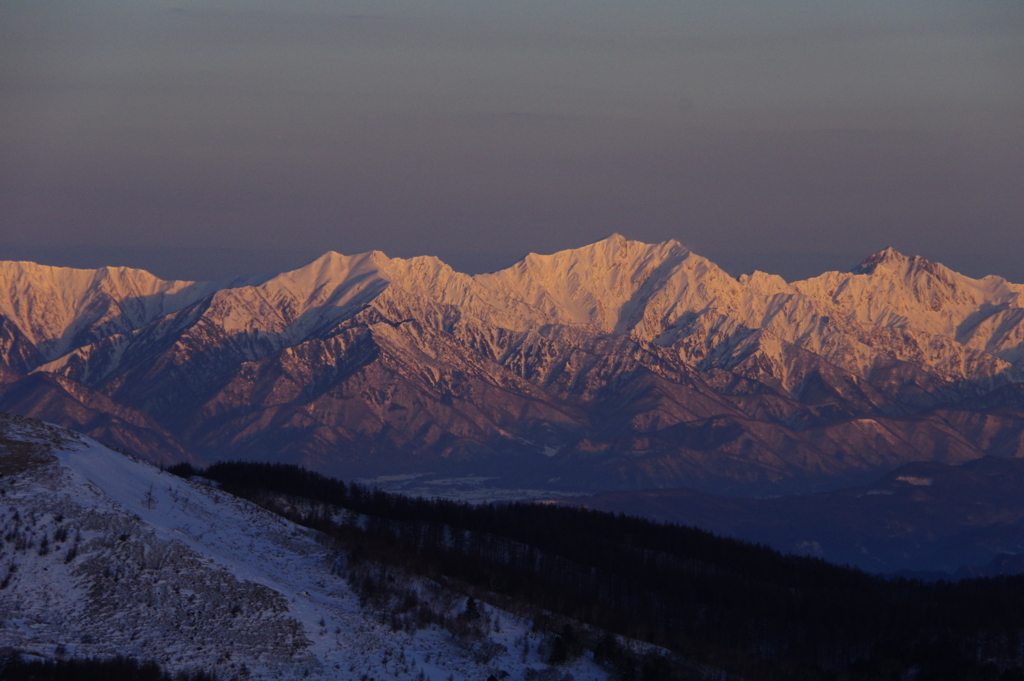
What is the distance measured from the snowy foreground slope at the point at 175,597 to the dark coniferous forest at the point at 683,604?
5952mm

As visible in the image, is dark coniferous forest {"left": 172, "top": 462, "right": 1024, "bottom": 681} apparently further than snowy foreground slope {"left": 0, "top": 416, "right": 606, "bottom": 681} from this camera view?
Yes

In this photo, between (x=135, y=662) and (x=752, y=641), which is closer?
(x=135, y=662)

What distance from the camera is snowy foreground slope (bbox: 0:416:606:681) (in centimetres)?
8969

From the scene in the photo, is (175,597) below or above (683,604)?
below

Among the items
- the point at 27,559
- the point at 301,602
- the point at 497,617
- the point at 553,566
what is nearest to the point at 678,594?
the point at 553,566

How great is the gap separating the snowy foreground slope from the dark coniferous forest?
5952 mm

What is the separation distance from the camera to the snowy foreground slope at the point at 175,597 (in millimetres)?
89688

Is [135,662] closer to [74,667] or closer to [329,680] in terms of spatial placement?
[74,667]

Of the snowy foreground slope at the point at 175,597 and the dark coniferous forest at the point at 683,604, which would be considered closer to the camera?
the snowy foreground slope at the point at 175,597

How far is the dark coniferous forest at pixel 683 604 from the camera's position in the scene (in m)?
120

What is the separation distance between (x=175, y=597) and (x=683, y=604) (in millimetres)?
88001

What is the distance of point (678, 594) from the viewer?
17662 centimetres

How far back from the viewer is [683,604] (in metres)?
170

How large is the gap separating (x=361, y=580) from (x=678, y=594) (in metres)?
77.1
